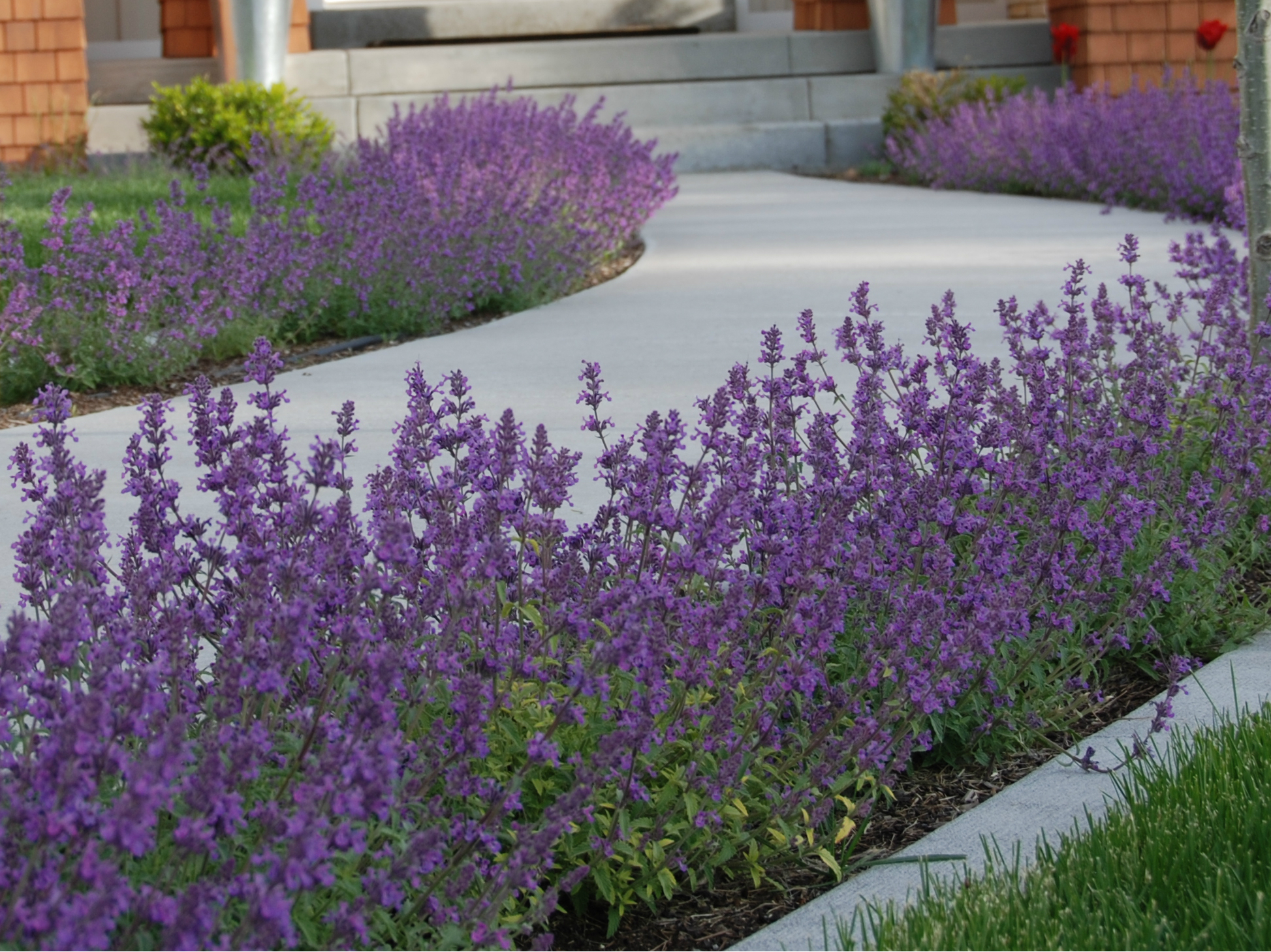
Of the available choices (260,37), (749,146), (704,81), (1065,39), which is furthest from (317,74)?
(1065,39)

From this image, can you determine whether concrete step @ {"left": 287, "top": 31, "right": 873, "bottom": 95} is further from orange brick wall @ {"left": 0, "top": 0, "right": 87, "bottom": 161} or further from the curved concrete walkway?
the curved concrete walkway

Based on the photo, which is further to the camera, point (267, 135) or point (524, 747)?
point (267, 135)

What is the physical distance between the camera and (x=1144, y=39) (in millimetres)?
16359

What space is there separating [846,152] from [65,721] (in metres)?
15.8

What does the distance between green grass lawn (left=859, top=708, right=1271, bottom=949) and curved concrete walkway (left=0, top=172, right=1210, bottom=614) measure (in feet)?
4.60

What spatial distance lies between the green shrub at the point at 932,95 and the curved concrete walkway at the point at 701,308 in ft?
11.5

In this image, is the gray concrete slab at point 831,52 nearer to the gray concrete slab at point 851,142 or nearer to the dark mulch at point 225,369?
the gray concrete slab at point 851,142

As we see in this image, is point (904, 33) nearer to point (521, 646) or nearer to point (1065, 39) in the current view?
point (1065, 39)

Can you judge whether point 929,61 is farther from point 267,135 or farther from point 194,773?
point 194,773

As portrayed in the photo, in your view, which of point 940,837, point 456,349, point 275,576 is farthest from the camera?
point 456,349

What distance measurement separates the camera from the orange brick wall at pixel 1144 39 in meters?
16.3

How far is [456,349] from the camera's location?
635cm

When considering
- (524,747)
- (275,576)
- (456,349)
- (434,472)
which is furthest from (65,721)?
(456,349)


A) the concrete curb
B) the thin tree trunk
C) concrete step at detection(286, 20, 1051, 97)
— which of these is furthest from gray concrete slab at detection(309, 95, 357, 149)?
Answer: the concrete curb
